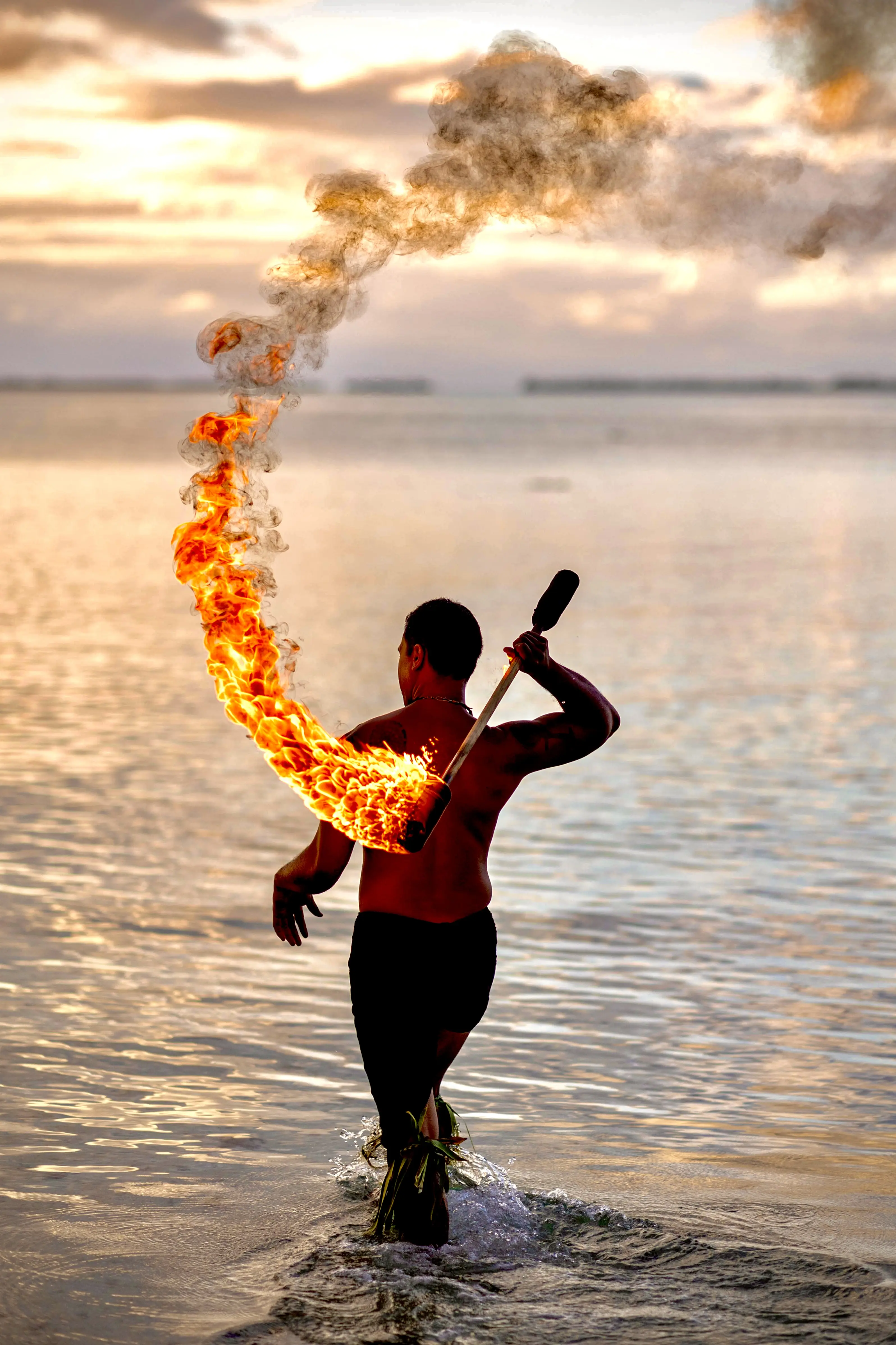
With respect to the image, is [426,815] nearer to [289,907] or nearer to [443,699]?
[443,699]

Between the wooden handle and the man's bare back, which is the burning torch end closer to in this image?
the wooden handle

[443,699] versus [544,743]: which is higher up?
[443,699]

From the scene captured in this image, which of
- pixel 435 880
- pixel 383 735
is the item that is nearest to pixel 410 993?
pixel 435 880

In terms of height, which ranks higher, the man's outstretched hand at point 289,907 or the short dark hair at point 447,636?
the short dark hair at point 447,636

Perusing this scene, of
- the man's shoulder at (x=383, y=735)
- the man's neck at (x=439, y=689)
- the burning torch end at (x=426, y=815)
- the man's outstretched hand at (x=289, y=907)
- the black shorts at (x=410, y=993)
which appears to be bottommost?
the black shorts at (x=410, y=993)

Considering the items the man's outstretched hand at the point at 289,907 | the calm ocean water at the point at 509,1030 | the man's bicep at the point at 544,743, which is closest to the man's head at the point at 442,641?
the man's bicep at the point at 544,743

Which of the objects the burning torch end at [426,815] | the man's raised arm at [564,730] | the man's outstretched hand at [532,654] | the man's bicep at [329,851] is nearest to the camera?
the burning torch end at [426,815]

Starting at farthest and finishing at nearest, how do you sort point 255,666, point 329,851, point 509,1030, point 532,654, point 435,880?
point 509,1030 → point 255,666 → point 329,851 → point 435,880 → point 532,654

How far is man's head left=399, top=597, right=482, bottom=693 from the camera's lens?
570 cm

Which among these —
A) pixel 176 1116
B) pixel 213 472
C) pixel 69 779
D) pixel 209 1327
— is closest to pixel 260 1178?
pixel 176 1116

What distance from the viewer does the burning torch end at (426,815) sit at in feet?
17.7

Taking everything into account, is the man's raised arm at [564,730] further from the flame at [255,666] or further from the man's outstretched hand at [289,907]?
the man's outstretched hand at [289,907]

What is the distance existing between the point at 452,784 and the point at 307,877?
600 mm

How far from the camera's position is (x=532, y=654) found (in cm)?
553
